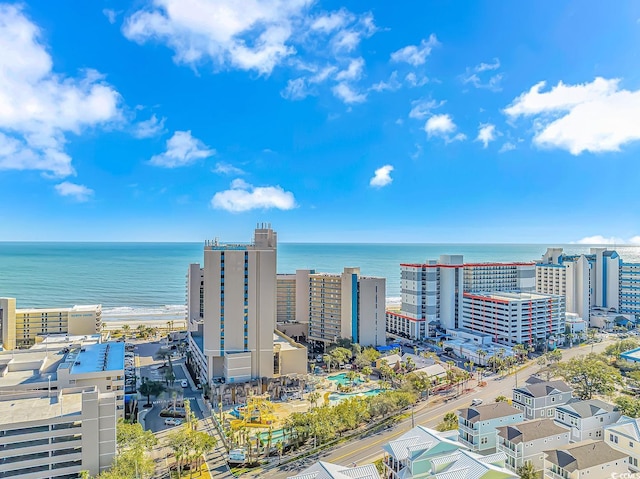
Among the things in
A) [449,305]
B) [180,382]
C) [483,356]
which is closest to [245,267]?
[180,382]

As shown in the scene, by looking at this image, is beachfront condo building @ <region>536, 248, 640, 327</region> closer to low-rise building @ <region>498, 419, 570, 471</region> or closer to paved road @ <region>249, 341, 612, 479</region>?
paved road @ <region>249, 341, 612, 479</region>

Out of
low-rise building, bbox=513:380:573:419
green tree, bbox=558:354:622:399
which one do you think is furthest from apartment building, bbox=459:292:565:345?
low-rise building, bbox=513:380:573:419

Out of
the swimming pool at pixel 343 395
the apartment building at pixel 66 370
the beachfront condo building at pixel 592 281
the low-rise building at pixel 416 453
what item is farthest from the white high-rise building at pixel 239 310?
the beachfront condo building at pixel 592 281

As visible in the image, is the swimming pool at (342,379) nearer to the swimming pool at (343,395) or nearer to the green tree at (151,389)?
the swimming pool at (343,395)

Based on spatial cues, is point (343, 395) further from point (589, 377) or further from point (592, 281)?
point (592, 281)

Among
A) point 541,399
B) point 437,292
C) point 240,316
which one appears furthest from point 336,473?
point 437,292

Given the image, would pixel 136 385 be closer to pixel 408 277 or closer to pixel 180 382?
pixel 180 382
